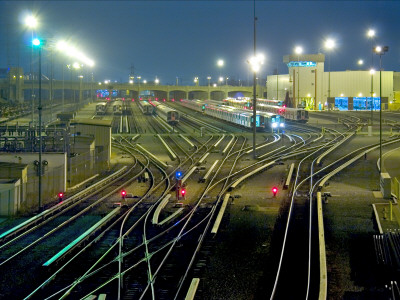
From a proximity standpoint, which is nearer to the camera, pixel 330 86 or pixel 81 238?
pixel 81 238

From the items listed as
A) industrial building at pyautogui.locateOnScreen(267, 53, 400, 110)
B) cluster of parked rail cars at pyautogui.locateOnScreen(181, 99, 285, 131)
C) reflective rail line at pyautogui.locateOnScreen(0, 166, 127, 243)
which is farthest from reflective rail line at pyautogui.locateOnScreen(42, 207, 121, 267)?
industrial building at pyautogui.locateOnScreen(267, 53, 400, 110)

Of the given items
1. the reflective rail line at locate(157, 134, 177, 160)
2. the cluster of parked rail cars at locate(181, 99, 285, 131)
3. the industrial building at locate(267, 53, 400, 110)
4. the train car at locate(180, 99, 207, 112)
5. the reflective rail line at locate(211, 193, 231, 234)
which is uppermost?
the industrial building at locate(267, 53, 400, 110)

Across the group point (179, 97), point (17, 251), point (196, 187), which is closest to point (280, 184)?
point (196, 187)

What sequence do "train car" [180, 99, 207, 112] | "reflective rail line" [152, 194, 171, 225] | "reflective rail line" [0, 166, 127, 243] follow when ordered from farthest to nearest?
"train car" [180, 99, 207, 112], "reflective rail line" [152, 194, 171, 225], "reflective rail line" [0, 166, 127, 243]

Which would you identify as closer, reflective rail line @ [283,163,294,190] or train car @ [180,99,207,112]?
reflective rail line @ [283,163,294,190]

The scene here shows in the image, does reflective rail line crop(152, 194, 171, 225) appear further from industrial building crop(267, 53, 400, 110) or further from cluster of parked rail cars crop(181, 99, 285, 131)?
industrial building crop(267, 53, 400, 110)

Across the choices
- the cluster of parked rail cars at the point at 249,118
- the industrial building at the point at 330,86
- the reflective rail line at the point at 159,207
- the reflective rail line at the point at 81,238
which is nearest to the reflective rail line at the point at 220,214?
the reflective rail line at the point at 159,207

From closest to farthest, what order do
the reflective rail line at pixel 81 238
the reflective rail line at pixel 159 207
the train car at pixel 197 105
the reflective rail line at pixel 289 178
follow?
the reflective rail line at pixel 81 238 < the reflective rail line at pixel 159 207 < the reflective rail line at pixel 289 178 < the train car at pixel 197 105

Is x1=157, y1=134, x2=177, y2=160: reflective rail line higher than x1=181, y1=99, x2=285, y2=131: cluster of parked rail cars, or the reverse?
x1=181, y1=99, x2=285, y2=131: cluster of parked rail cars

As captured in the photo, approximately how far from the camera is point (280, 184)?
24547 mm

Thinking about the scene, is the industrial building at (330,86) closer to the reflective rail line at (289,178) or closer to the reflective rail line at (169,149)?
the reflective rail line at (169,149)

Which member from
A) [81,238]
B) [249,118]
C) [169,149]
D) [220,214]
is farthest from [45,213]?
[249,118]

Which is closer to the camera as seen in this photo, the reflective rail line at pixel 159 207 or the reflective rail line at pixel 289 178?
the reflective rail line at pixel 159 207

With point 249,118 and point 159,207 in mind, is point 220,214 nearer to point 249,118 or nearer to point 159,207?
point 159,207
